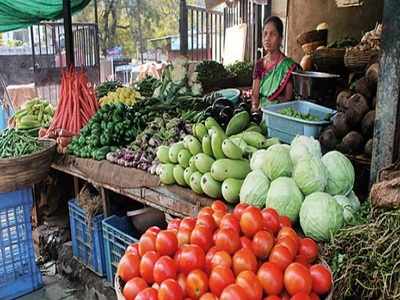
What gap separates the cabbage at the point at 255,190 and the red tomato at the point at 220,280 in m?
0.84

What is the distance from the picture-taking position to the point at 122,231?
334cm

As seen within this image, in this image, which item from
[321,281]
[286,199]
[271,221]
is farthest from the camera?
[286,199]

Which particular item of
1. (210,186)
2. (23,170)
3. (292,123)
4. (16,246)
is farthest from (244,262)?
(16,246)

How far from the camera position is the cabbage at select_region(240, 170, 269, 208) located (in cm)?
213

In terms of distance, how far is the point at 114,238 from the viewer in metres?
3.26

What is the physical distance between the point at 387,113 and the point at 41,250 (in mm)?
3451

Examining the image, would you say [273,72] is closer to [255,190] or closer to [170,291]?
[255,190]

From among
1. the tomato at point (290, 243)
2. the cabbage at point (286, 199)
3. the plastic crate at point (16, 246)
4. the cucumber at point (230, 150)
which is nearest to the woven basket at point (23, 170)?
the plastic crate at point (16, 246)

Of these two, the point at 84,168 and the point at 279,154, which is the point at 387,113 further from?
the point at 84,168

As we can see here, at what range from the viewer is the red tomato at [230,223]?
1.50 metres

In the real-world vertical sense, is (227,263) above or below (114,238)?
above

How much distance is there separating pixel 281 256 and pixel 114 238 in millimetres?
2138

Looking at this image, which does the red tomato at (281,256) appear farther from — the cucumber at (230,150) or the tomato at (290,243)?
the cucumber at (230,150)

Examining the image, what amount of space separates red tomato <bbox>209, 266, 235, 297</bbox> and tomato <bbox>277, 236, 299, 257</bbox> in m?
0.23
